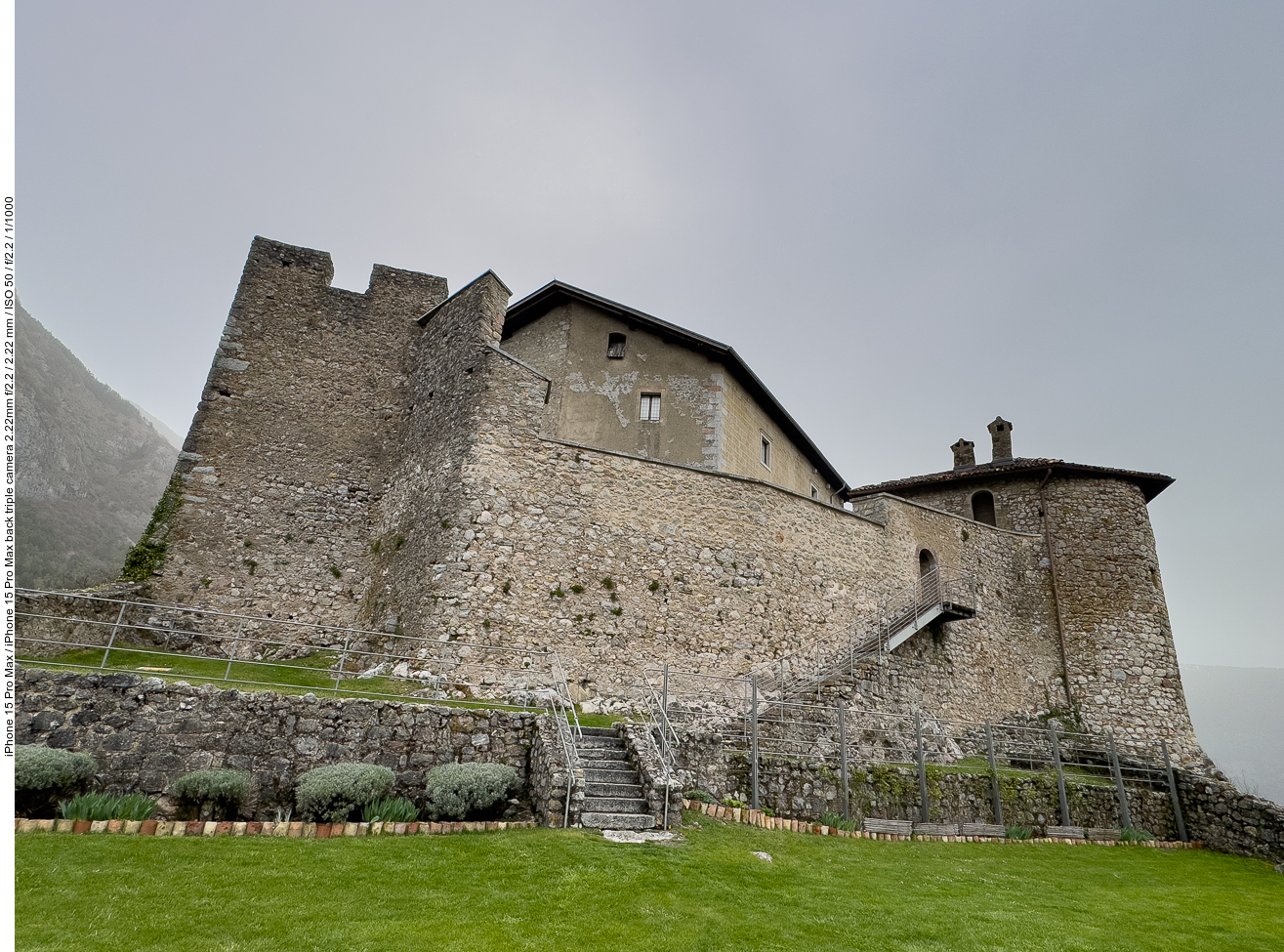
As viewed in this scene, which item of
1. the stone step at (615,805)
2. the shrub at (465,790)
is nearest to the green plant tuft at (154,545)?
the shrub at (465,790)

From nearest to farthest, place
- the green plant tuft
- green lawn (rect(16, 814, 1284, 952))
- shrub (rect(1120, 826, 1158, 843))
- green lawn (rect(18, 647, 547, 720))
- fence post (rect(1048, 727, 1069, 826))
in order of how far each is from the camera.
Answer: green lawn (rect(16, 814, 1284, 952)), green lawn (rect(18, 647, 547, 720)), fence post (rect(1048, 727, 1069, 826)), shrub (rect(1120, 826, 1158, 843)), the green plant tuft

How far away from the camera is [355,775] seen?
853cm

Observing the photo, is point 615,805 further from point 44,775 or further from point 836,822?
point 44,775

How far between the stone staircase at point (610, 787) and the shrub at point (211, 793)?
14.0ft

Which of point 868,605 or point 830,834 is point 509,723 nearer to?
point 830,834

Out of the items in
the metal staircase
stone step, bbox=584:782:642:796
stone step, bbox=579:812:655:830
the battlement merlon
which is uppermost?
the battlement merlon

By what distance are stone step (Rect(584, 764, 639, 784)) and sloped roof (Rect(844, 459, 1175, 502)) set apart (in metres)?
18.3

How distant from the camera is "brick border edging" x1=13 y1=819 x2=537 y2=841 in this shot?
718 cm

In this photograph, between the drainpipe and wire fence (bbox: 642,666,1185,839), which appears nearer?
wire fence (bbox: 642,666,1185,839)

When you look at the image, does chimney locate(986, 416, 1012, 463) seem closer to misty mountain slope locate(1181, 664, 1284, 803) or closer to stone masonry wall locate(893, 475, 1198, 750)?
stone masonry wall locate(893, 475, 1198, 750)

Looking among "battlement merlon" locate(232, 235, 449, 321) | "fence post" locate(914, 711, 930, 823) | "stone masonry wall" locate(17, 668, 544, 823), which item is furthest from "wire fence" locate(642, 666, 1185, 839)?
"battlement merlon" locate(232, 235, 449, 321)

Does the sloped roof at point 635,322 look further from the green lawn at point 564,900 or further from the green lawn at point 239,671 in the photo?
the green lawn at point 564,900

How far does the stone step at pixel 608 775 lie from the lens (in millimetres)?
9852

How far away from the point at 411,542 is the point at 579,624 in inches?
186
